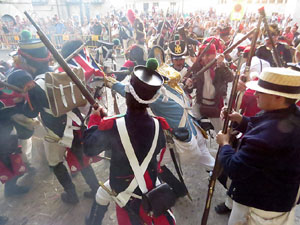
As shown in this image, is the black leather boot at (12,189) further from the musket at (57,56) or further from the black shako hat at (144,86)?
the black shako hat at (144,86)

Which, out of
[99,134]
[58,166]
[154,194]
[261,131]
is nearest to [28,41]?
[58,166]

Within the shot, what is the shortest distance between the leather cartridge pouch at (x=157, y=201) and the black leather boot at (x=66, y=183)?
1756mm

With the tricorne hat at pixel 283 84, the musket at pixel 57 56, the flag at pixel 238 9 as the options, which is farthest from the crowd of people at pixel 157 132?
the flag at pixel 238 9

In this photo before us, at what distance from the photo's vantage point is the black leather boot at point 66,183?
3.19 meters

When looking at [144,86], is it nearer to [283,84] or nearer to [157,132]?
[157,132]

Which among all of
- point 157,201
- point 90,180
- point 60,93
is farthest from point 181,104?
point 90,180

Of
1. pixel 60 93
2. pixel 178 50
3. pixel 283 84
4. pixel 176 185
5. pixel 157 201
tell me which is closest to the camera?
pixel 283 84

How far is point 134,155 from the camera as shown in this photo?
196 cm

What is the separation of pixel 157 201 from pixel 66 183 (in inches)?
76.1

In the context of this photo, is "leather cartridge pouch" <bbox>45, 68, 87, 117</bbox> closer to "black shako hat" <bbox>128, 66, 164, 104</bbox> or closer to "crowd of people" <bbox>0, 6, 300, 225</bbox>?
"crowd of people" <bbox>0, 6, 300, 225</bbox>

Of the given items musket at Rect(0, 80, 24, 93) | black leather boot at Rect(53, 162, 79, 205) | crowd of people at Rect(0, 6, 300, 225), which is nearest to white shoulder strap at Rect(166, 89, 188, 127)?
crowd of people at Rect(0, 6, 300, 225)

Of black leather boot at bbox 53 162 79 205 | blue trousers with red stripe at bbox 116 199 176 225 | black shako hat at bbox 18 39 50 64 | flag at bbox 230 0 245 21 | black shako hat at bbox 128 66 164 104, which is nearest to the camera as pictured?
black shako hat at bbox 128 66 164 104

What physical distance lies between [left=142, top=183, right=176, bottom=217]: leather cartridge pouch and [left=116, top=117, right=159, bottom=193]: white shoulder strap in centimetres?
11

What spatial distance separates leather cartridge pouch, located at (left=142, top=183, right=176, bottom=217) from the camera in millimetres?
1912
